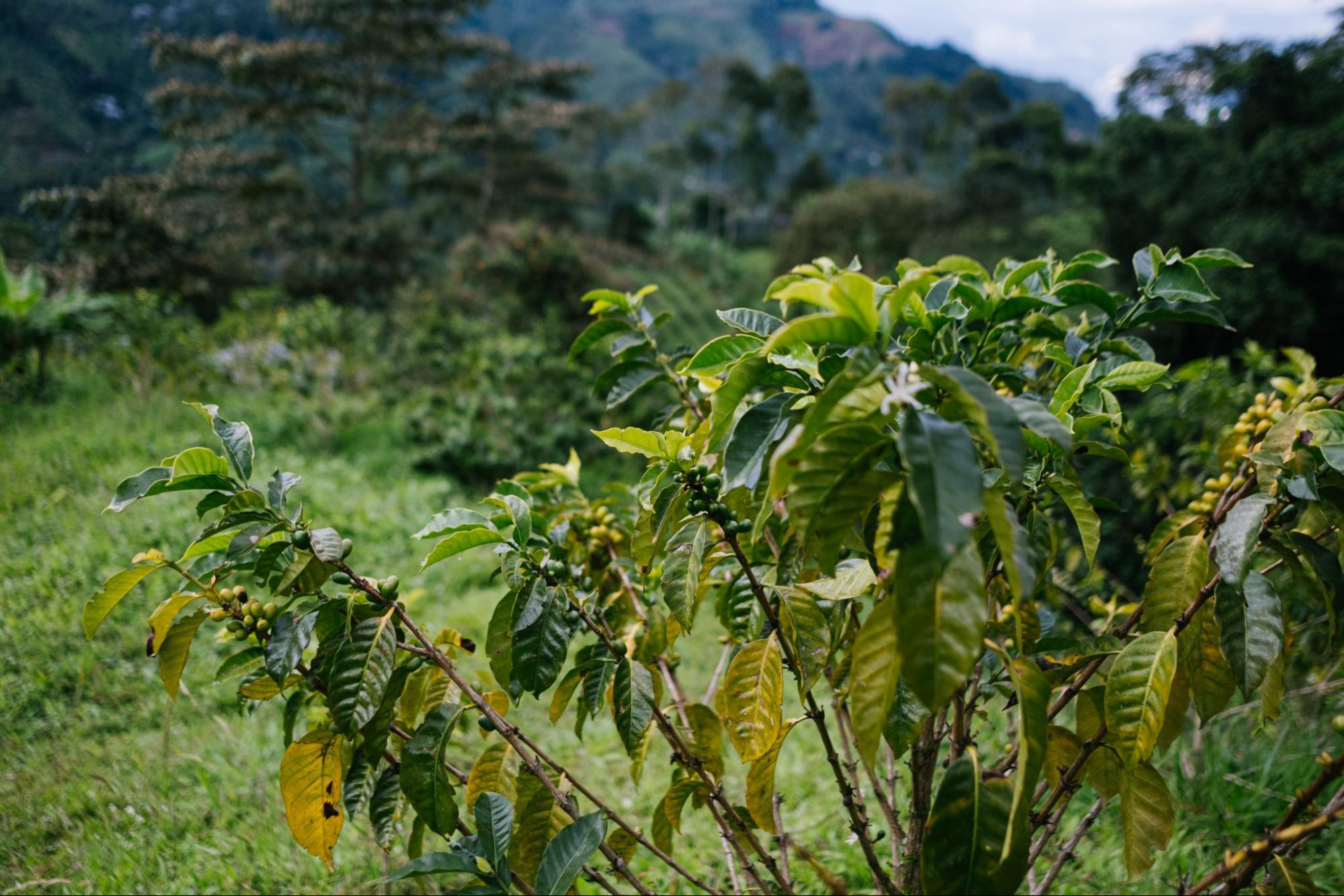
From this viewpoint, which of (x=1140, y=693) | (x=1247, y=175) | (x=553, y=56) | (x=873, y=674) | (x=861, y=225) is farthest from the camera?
(x=553, y=56)

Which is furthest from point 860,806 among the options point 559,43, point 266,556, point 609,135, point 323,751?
point 559,43

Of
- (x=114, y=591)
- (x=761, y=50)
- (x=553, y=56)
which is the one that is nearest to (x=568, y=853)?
(x=114, y=591)

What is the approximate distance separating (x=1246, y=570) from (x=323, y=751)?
3.38ft

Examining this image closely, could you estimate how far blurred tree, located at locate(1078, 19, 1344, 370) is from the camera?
4848 millimetres

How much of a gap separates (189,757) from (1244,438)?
2.14 meters

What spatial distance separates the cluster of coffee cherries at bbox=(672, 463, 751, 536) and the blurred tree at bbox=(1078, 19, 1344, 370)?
A: 569 centimetres

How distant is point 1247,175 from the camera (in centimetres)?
545

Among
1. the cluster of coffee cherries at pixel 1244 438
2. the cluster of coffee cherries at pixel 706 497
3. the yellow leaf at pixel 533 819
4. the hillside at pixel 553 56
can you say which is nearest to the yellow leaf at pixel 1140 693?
the cluster of coffee cherries at pixel 1244 438

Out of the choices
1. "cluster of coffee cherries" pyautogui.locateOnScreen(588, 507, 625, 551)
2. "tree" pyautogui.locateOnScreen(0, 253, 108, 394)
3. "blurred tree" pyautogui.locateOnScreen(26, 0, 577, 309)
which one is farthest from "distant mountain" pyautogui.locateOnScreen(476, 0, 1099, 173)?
"cluster of coffee cherries" pyautogui.locateOnScreen(588, 507, 625, 551)

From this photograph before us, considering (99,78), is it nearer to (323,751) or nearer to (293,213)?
(293,213)

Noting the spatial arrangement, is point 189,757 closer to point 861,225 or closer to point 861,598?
point 861,598

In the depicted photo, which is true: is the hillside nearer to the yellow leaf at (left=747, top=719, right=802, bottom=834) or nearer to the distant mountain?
the distant mountain

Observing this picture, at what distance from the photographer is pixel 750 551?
0.98m

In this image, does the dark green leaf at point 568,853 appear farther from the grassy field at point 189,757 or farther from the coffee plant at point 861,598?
the grassy field at point 189,757
